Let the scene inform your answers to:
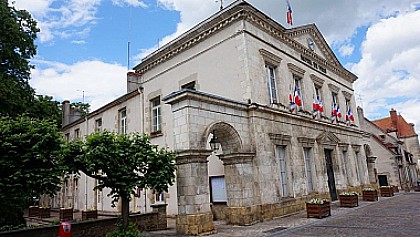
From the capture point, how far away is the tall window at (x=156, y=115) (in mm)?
14781

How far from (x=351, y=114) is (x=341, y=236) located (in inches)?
547

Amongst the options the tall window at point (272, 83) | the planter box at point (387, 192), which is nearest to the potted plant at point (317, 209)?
the tall window at point (272, 83)

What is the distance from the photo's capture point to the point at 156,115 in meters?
15.0

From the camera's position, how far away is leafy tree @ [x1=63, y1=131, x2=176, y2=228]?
260 inches

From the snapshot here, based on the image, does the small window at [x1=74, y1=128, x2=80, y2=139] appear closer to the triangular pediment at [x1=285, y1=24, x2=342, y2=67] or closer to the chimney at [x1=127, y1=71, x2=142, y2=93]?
the chimney at [x1=127, y1=71, x2=142, y2=93]

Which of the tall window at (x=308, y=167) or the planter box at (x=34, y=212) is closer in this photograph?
the tall window at (x=308, y=167)

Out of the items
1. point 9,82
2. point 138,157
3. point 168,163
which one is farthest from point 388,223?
point 9,82

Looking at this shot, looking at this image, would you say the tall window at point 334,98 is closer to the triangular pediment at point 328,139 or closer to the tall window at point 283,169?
the triangular pediment at point 328,139

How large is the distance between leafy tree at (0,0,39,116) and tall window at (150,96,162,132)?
5891 millimetres

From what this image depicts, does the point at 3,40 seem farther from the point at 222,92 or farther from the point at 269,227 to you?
the point at 269,227

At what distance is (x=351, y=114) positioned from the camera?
19.1m

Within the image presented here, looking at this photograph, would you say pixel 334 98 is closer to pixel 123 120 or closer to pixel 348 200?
pixel 348 200

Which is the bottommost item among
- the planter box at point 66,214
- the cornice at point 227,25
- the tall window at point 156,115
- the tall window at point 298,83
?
the planter box at point 66,214

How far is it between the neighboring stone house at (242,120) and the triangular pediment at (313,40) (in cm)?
5
